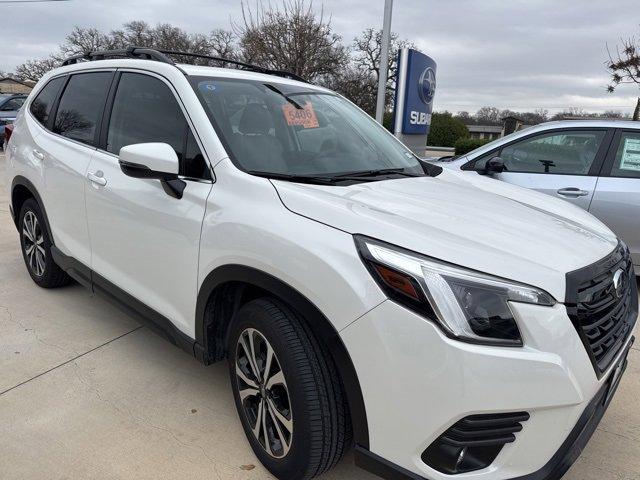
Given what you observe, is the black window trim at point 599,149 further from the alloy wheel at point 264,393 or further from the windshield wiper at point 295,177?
the alloy wheel at point 264,393

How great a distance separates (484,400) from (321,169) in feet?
4.54

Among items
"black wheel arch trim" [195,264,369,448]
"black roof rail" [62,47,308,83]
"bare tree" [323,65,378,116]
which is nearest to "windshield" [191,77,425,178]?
"black roof rail" [62,47,308,83]

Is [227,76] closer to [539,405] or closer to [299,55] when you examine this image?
[539,405]

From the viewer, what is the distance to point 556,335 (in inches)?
61.7

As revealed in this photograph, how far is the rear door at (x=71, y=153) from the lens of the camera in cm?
318

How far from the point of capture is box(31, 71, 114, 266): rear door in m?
3.18

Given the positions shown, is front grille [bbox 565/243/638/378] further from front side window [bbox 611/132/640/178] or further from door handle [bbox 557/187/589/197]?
front side window [bbox 611/132/640/178]

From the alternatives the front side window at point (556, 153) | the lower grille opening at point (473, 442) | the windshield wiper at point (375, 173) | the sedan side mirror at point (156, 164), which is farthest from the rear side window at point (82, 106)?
the front side window at point (556, 153)

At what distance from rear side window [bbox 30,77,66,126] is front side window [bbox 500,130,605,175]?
3.99 meters

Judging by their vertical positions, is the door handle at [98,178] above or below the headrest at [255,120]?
below

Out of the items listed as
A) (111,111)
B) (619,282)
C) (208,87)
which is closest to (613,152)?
(619,282)

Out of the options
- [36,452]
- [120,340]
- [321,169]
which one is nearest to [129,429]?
[36,452]

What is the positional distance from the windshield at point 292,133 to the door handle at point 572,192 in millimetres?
2051

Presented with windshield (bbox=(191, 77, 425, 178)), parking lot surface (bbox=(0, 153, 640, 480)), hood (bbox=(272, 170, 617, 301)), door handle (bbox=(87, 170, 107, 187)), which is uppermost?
windshield (bbox=(191, 77, 425, 178))
